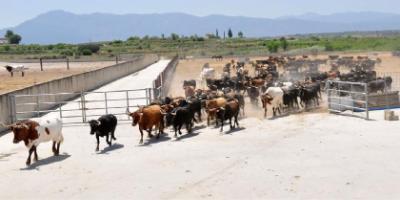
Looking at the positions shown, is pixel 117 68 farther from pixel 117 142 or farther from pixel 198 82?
pixel 117 142

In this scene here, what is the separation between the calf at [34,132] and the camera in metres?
13.3

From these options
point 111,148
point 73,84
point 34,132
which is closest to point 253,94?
point 111,148

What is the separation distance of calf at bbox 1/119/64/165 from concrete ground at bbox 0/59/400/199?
48cm

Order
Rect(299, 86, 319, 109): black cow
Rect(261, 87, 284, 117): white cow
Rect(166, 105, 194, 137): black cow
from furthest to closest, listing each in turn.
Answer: Rect(299, 86, 319, 109): black cow, Rect(261, 87, 284, 117): white cow, Rect(166, 105, 194, 137): black cow

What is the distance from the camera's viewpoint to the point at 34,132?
1348 centimetres

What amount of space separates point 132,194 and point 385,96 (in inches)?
489

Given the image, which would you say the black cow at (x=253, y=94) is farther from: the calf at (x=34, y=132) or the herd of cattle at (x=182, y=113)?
the calf at (x=34, y=132)

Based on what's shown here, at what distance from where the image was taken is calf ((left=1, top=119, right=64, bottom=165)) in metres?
13.3

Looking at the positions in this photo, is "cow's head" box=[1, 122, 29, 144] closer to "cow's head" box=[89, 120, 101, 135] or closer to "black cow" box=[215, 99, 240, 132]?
"cow's head" box=[89, 120, 101, 135]

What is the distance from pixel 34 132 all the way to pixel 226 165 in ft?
15.1

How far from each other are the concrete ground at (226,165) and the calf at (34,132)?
0.48m

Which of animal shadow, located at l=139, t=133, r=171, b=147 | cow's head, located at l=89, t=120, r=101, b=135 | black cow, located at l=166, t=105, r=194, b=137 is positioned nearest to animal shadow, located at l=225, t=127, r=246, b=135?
black cow, located at l=166, t=105, r=194, b=137

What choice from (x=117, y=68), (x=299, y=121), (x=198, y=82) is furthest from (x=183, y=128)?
(x=117, y=68)

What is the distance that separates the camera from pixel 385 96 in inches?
786
